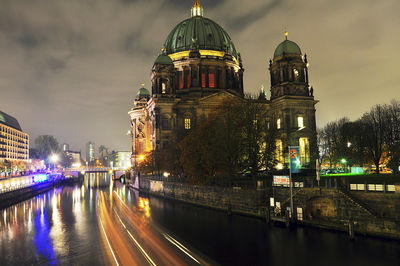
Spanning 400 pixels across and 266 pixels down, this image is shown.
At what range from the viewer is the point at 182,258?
24.0 m

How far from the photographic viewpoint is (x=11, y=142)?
161 metres

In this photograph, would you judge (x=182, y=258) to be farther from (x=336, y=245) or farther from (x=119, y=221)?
(x=119, y=221)

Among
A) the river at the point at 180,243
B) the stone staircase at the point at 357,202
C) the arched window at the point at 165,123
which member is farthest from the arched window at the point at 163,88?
the stone staircase at the point at 357,202

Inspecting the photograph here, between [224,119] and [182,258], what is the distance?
33076 mm

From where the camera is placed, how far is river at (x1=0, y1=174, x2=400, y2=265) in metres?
24.5

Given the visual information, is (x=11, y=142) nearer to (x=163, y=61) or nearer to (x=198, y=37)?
(x=163, y=61)

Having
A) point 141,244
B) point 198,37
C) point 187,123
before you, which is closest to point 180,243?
point 141,244

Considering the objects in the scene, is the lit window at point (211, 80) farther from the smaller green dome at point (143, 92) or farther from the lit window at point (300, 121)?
the smaller green dome at point (143, 92)

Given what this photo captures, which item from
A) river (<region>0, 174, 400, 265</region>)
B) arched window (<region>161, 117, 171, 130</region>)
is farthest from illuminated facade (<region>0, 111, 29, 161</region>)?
river (<region>0, 174, 400, 265</region>)

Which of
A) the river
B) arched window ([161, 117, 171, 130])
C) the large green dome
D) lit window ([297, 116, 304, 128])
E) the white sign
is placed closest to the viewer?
the river

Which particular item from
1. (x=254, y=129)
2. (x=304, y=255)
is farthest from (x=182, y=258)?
(x=254, y=129)

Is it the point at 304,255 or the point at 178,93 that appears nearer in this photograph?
the point at 304,255

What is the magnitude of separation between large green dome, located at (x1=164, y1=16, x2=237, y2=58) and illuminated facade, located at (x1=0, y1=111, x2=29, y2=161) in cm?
10068

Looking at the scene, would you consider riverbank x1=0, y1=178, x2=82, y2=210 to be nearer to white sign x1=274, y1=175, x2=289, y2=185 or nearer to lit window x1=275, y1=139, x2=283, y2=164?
white sign x1=274, y1=175, x2=289, y2=185
